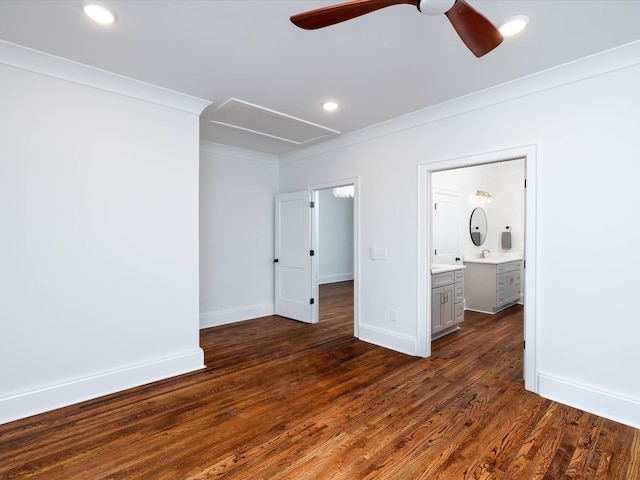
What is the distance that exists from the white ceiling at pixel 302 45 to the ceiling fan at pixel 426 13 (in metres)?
0.40

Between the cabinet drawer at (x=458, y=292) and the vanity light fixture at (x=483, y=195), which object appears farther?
the vanity light fixture at (x=483, y=195)

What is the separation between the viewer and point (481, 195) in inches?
244

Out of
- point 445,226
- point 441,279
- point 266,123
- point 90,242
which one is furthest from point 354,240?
point 90,242

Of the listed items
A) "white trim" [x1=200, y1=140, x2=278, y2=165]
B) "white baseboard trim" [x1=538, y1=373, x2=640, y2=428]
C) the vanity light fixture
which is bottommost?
"white baseboard trim" [x1=538, y1=373, x2=640, y2=428]

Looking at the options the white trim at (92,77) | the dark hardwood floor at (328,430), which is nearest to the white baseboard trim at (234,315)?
the dark hardwood floor at (328,430)

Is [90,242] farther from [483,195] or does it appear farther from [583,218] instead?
[483,195]

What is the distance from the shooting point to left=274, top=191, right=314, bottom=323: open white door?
482 centimetres

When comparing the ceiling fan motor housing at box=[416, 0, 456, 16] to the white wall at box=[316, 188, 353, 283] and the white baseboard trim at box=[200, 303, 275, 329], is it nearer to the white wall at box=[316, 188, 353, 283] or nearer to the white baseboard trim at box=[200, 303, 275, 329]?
the white baseboard trim at box=[200, 303, 275, 329]

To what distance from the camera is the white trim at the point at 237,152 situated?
457 centimetres

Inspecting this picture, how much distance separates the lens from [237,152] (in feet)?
16.0

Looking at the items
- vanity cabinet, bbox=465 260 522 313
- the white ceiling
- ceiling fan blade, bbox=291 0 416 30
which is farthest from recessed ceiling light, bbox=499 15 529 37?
vanity cabinet, bbox=465 260 522 313

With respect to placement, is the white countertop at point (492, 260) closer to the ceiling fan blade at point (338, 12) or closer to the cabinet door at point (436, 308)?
the cabinet door at point (436, 308)

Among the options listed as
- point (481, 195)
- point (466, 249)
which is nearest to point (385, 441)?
point (466, 249)

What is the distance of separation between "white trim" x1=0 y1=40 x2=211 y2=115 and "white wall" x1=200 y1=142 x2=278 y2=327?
1.49m
